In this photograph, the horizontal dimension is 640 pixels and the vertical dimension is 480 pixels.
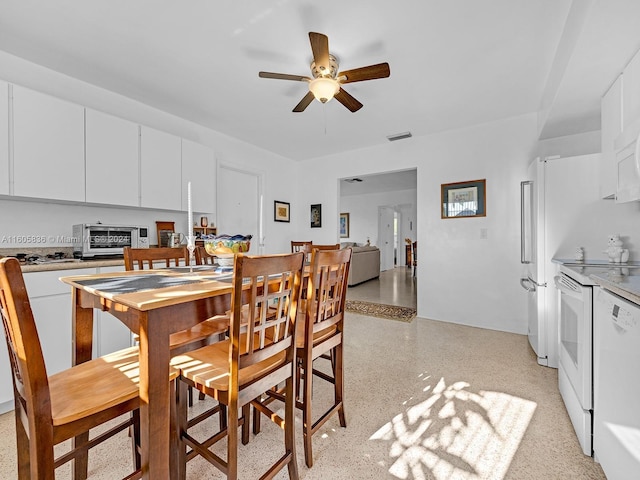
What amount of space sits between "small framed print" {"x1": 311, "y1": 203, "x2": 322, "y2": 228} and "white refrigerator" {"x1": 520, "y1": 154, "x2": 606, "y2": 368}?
125 inches

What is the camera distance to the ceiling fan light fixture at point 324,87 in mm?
2164

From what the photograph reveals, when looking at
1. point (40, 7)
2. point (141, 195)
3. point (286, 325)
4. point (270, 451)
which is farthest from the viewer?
point (141, 195)

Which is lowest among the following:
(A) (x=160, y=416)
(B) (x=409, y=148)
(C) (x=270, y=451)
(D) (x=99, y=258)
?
(C) (x=270, y=451)

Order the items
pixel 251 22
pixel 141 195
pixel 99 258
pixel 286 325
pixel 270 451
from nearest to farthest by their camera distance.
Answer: pixel 286 325
pixel 270 451
pixel 251 22
pixel 99 258
pixel 141 195

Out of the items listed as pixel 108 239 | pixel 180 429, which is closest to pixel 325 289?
pixel 180 429

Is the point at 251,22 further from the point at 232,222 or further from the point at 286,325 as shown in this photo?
the point at 232,222

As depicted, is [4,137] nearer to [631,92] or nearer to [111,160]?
[111,160]

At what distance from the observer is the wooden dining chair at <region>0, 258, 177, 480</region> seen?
786 mm

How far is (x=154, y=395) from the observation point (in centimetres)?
95

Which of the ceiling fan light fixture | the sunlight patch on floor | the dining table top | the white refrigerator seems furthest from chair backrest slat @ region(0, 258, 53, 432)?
the white refrigerator

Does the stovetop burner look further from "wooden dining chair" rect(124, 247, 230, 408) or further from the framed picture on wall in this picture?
the framed picture on wall

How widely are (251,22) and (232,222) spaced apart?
275 centimetres

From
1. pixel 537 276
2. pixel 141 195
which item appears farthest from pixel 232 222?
pixel 537 276

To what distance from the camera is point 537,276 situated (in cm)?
258
